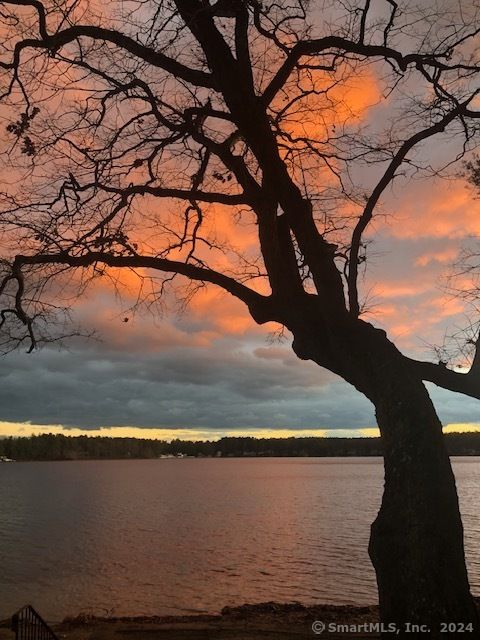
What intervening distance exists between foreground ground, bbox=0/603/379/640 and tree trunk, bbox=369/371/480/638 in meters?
5.87

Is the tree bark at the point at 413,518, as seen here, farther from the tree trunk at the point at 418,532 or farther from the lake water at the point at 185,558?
the lake water at the point at 185,558

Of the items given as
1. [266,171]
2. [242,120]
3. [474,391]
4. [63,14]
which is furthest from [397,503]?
[63,14]

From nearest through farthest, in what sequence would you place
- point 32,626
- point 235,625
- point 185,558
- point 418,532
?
point 418,532
point 32,626
point 235,625
point 185,558

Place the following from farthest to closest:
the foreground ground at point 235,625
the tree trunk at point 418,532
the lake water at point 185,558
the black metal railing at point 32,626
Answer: the lake water at point 185,558
the foreground ground at point 235,625
the black metal railing at point 32,626
the tree trunk at point 418,532

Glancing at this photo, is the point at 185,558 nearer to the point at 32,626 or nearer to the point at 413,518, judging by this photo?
the point at 32,626

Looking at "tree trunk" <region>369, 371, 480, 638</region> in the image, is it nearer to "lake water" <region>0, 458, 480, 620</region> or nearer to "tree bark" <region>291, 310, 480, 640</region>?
"tree bark" <region>291, 310, 480, 640</region>

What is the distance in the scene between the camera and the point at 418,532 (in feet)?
18.2

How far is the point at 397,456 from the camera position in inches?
233

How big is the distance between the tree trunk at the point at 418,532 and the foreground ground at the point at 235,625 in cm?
587

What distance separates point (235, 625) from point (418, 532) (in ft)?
29.4

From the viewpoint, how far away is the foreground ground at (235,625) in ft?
38.8

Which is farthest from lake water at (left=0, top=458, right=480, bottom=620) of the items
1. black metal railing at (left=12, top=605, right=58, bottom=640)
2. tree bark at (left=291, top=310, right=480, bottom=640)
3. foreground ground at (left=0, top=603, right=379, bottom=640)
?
tree bark at (left=291, top=310, right=480, bottom=640)

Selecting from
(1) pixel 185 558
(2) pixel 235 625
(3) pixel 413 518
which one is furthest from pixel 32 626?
(1) pixel 185 558

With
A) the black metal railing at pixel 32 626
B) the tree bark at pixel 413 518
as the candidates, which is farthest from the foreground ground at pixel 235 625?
the tree bark at pixel 413 518
